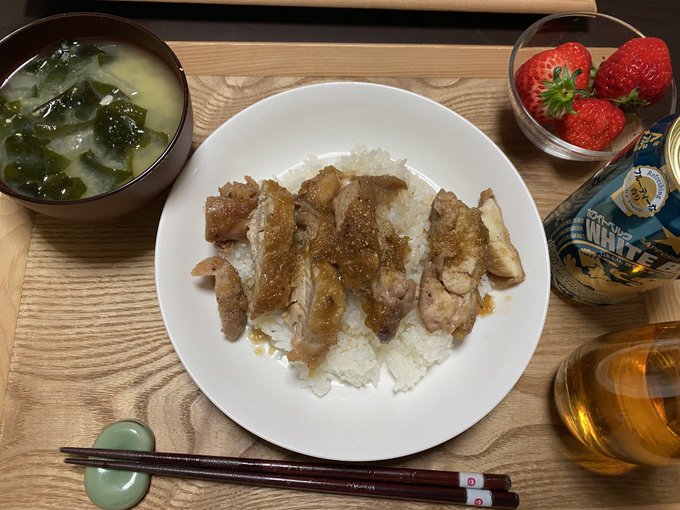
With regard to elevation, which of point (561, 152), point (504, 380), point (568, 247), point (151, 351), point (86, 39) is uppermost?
point (86, 39)

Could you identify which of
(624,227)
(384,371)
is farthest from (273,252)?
(624,227)

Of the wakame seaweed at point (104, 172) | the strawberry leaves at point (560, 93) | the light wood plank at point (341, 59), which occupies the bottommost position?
the wakame seaweed at point (104, 172)

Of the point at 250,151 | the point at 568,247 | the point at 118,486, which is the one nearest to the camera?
the point at 118,486

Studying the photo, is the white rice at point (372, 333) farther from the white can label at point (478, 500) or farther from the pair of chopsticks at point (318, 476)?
the white can label at point (478, 500)

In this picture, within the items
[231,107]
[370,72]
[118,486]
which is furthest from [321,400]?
[370,72]

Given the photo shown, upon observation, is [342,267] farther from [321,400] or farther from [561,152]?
[561,152]

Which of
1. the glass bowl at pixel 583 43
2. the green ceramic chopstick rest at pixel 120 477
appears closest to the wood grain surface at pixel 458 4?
the glass bowl at pixel 583 43

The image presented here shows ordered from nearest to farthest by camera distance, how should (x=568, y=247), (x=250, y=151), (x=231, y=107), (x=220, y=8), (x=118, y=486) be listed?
(x=118, y=486) < (x=568, y=247) < (x=250, y=151) < (x=231, y=107) < (x=220, y=8)
